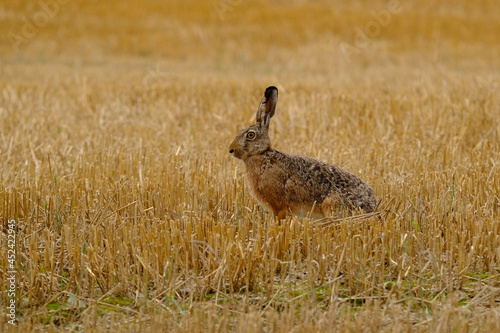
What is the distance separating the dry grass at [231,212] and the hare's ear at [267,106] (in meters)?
0.69

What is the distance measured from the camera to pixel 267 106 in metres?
4.89

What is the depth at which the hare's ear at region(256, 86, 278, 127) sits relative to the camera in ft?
15.8

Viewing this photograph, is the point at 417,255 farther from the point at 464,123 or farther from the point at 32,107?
the point at 32,107

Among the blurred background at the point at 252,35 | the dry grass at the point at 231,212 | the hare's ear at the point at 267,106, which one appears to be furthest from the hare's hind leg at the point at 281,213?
the blurred background at the point at 252,35

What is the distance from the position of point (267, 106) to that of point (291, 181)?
2.05 ft

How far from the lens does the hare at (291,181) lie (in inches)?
182

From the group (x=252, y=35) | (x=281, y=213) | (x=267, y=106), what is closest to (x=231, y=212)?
(x=281, y=213)

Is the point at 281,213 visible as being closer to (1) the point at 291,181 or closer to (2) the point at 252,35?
(1) the point at 291,181

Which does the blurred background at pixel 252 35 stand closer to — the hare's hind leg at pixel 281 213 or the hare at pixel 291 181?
the hare at pixel 291 181

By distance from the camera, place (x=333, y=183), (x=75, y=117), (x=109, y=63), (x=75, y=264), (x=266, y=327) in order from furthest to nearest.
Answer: (x=109, y=63) → (x=75, y=117) → (x=333, y=183) → (x=75, y=264) → (x=266, y=327)

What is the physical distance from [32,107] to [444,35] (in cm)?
1595

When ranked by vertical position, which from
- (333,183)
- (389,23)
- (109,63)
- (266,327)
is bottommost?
(266,327)

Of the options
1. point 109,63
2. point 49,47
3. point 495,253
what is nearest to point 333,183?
point 495,253

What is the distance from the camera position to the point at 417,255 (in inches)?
161
